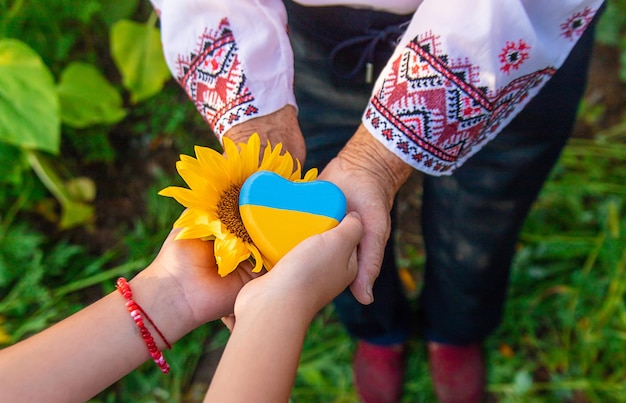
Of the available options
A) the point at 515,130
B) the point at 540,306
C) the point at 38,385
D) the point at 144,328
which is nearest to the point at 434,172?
the point at 515,130

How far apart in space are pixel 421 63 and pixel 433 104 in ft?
0.19

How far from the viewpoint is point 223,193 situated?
29.7 inches

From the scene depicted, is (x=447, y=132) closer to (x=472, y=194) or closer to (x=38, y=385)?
(x=472, y=194)

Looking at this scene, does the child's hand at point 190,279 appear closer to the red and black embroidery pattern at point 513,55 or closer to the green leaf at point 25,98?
the red and black embroidery pattern at point 513,55

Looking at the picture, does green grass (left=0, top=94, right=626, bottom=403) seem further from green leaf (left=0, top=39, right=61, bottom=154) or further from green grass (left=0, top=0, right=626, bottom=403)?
green leaf (left=0, top=39, right=61, bottom=154)

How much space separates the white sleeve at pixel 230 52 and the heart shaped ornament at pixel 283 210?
0.48ft

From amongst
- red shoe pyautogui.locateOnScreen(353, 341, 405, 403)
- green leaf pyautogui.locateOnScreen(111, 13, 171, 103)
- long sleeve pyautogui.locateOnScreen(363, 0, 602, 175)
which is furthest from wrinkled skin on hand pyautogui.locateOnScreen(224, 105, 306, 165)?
green leaf pyautogui.locateOnScreen(111, 13, 171, 103)

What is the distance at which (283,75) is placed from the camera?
86 cm

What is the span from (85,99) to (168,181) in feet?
1.17

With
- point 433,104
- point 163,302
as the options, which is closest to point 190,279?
point 163,302

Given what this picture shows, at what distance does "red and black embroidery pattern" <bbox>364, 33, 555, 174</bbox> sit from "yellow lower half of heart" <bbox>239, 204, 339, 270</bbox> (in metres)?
0.16

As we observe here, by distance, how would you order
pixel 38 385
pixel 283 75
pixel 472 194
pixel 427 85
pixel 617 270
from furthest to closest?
1. pixel 617 270
2. pixel 472 194
3. pixel 283 75
4. pixel 427 85
5. pixel 38 385

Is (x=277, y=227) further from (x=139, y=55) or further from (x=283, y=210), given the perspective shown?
(x=139, y=55)

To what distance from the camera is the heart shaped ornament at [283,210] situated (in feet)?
2.38
